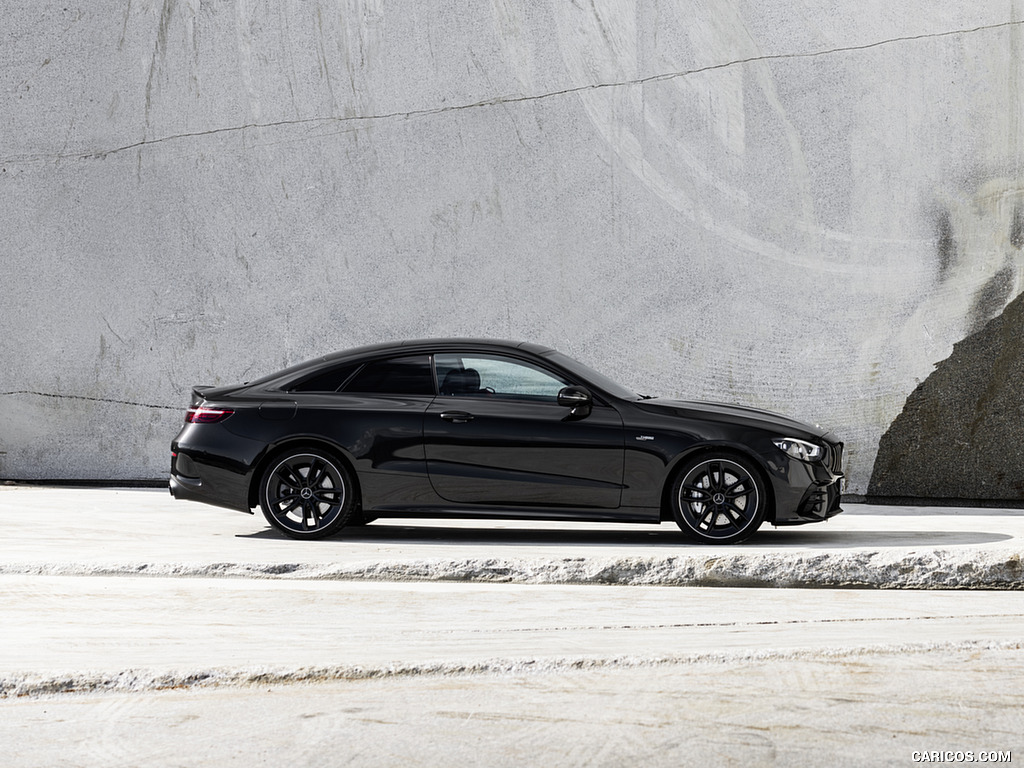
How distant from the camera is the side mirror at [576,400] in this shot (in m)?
7.85

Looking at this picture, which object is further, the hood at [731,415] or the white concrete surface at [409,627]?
the hood at [731,415]

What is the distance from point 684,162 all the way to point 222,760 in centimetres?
926

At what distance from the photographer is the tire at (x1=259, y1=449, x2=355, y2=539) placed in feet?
26.3

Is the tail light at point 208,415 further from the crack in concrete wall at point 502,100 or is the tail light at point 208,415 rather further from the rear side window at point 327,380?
the crack in concrete wall at point 502,100

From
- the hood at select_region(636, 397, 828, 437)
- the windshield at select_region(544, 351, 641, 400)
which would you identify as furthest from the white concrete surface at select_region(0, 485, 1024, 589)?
the windshield at select_region(544, 351, 641, 400)

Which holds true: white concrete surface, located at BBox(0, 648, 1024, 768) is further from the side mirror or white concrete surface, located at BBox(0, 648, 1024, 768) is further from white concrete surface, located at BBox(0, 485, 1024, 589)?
the side mirror

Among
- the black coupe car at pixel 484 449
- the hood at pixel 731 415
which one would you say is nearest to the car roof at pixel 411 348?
the black coupe car at pixel 484 449

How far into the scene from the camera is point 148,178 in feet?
41.2

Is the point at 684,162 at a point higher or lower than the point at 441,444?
higher

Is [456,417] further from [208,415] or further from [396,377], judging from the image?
[208,415]

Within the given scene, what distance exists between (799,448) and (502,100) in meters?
5.76

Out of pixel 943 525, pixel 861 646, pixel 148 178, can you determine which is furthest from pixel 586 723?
pixel 148 178

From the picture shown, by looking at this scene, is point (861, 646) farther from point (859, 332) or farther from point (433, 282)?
point (433, 282)

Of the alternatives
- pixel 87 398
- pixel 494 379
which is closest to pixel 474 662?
pixel 494 379
